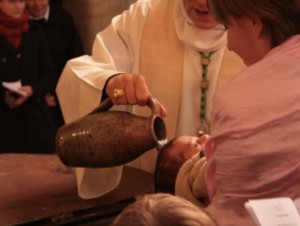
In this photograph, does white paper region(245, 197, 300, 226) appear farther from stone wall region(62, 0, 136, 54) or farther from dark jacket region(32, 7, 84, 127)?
stone wall region(62, 0, 136, 54)

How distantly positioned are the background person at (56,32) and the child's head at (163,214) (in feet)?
9.08

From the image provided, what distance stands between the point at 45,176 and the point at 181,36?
0.61 m

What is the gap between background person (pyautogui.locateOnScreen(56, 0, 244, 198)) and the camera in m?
1.87

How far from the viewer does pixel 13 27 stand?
3.13 metres

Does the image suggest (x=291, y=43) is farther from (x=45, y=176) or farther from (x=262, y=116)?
(x=45, y=176)

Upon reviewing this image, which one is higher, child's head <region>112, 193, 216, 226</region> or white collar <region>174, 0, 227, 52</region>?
child's head <region>112, 193, 216, 226</region>

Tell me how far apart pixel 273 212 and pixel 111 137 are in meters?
0.65

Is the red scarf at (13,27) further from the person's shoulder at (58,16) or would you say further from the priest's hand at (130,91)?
the priest's hand at (130,91)

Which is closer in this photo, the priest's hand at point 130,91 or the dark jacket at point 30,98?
the priest's hand at point 130,91

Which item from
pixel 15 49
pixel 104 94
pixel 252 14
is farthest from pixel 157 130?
pixel 15 49

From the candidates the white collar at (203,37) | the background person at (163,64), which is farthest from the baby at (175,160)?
the white collar at (203,37)

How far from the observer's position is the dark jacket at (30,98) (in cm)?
312

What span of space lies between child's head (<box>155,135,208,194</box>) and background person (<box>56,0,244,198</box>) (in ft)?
0.46

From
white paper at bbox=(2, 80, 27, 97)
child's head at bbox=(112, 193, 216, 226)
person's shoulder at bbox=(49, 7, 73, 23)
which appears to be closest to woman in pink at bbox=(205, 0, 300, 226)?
child's head at bbox=(112, 193, 216, 226)
